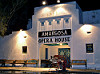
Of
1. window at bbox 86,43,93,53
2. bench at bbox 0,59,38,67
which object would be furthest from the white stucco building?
bench at bbox 0,59,38,67

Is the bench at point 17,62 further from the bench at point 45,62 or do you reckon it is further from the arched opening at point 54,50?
the arched opening at point 54,50

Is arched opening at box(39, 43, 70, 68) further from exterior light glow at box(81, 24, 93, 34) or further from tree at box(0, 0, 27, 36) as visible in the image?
tree at box(0, 0, 27, 36)

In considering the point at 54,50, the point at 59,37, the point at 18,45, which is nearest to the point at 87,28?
the point at 59,37

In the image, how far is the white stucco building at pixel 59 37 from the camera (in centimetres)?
2133

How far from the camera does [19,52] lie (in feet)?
84.1

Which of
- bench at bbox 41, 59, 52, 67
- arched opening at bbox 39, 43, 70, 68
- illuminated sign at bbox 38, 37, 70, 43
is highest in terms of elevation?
illuminated sign at bbox 38, 37, 70, 43

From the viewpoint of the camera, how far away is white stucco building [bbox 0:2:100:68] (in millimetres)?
21328

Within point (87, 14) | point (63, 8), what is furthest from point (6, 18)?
point (87, 14)

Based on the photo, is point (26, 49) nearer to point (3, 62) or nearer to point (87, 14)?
point (3, 62)

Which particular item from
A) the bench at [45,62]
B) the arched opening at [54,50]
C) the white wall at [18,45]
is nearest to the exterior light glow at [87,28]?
the arched opening at [54,50]

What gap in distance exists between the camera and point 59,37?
23.1 metres

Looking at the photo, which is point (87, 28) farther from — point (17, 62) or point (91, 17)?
point (17, 62)

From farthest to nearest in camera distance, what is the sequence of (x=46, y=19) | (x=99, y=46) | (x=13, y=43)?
1. (x=13, y=43)
2. (x=46, y=19)
3. (x=99, y=46)

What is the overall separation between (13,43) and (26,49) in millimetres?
2394
